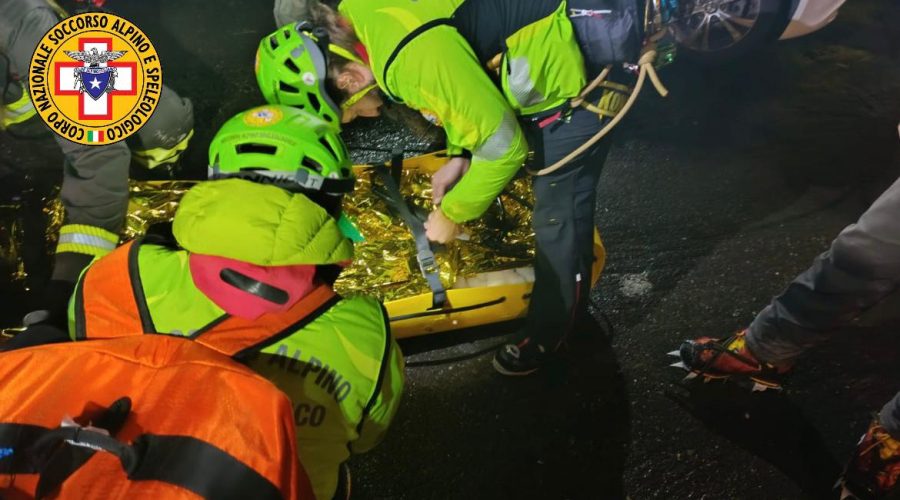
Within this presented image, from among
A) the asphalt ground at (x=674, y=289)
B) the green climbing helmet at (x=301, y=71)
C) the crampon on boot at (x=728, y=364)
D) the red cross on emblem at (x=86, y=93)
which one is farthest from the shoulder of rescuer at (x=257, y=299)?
the crampon on boot at (x=728, y=364)

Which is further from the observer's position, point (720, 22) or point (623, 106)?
point (720, 22)

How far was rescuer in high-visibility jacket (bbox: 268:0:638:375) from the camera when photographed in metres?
1.74

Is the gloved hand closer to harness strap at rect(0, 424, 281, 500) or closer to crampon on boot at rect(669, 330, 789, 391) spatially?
crampon on boot at rect(669, 330, 789, 391)

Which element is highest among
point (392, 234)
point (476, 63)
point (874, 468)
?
point (476, 63)

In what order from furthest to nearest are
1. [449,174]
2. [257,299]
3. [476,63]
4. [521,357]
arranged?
[521,357] → [449,174] → [476,63] → [257,299]

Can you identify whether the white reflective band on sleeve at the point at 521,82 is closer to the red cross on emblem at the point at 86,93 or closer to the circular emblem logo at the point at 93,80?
the circular emblem logo at the point at 93,80

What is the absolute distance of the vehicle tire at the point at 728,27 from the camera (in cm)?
427

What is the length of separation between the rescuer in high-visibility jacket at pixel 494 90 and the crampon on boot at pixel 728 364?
2.40ft

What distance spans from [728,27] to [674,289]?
242 cm

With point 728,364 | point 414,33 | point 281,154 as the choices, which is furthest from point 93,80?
point 728,364

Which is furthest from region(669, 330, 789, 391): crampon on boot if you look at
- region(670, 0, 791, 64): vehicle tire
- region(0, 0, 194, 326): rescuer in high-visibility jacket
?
region(0, 0, 194, 326): rescuer in high-visibility jacket

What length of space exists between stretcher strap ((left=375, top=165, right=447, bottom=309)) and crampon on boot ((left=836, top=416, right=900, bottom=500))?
1.86 m

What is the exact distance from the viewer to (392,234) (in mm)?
2824

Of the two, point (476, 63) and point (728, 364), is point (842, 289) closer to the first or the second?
point (728, 364)
